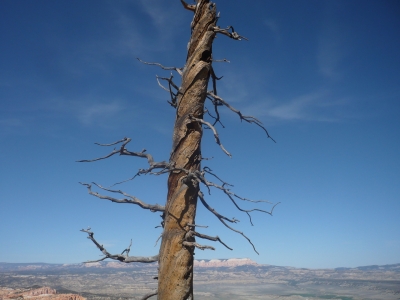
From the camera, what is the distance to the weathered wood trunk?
2.52 metres

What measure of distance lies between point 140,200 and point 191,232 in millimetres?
591

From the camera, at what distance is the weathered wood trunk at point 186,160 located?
8.28 feet

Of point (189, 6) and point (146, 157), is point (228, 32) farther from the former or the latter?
point (146, 157)

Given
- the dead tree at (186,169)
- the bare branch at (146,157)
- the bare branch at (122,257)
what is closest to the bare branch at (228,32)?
the dead tree at (186,169)

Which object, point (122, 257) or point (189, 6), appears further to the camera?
→ point (189, 6)

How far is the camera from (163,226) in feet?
9.22

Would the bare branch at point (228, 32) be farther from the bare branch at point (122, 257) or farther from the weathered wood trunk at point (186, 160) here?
the bare branch at point (122, 257)

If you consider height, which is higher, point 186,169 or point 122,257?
point 186,169

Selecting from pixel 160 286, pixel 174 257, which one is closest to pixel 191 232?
pixel 174 257

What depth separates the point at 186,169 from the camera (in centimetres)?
270

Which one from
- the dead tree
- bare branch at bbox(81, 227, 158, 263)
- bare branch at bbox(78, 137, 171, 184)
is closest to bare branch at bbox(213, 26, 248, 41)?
the dead tree

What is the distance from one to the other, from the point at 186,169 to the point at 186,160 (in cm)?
14

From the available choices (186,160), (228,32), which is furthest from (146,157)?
(228,32)

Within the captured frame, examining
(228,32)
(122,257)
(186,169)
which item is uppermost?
(228,32)
